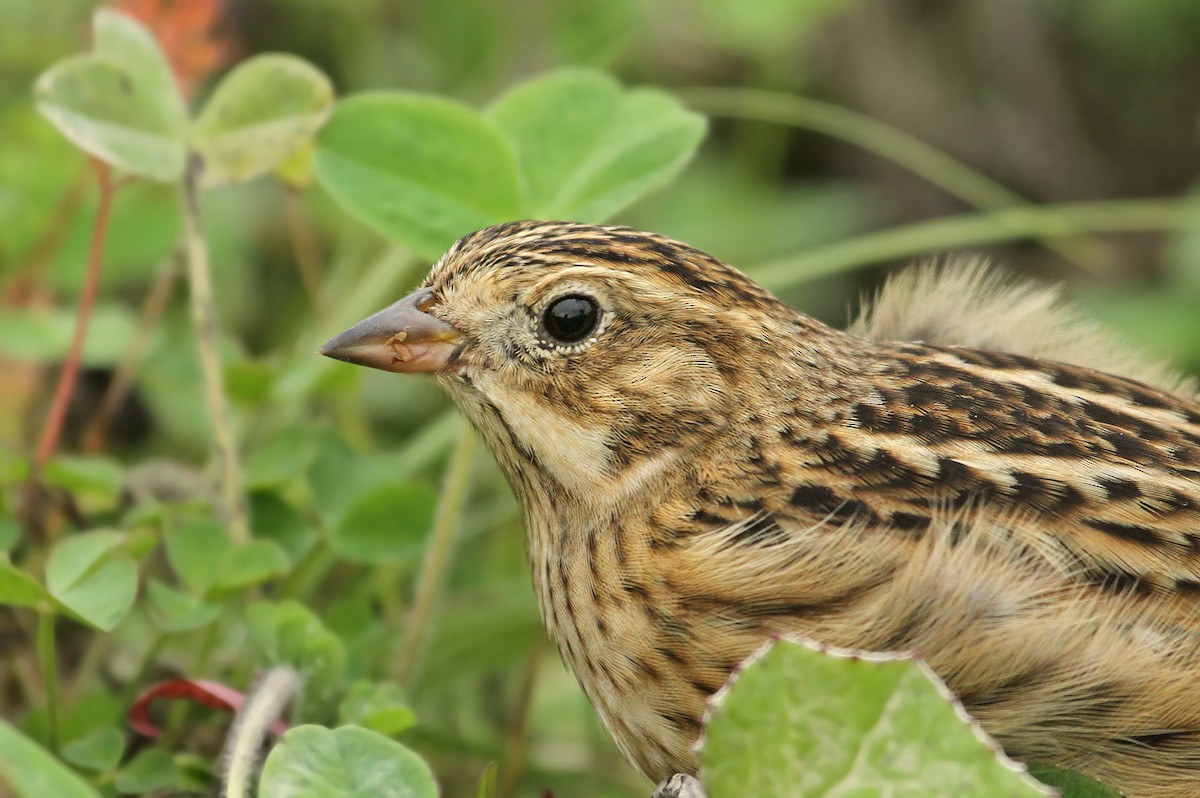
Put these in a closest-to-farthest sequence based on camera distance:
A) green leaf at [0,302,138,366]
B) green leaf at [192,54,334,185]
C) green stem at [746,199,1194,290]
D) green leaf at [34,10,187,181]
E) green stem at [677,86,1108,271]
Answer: green leaf at [34,10,187,181] < green leaf at [192,54,334,185] < green leaf at [0,302,138,366] < green stem at [746,199,1194,290] < green stem at [677,86,1108,271]

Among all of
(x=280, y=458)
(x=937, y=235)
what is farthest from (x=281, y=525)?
(x=937, y=235)

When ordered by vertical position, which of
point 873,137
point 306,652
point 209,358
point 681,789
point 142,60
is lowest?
point 306,652

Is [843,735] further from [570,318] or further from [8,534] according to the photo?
[8,534]

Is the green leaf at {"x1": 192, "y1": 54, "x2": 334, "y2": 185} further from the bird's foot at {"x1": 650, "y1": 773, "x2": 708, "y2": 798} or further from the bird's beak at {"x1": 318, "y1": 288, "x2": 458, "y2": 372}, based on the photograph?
the bird's foot at {"x1": 650, "y1": 773, "x2": 708, "y2": 798}

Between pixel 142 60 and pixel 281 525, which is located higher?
pixel 142 60

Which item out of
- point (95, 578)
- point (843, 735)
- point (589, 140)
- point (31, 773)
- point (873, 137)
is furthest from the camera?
point (873, 137)

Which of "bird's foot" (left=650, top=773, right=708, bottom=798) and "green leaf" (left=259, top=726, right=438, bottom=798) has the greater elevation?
"bird's foot" (left=650, top=773, right=708, bottom=798)

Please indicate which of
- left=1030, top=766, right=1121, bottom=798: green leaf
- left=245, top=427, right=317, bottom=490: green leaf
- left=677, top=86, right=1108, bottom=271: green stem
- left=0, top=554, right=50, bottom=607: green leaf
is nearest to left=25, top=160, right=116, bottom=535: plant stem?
left=245, top=427, right=317, bottom=490: green leaf
